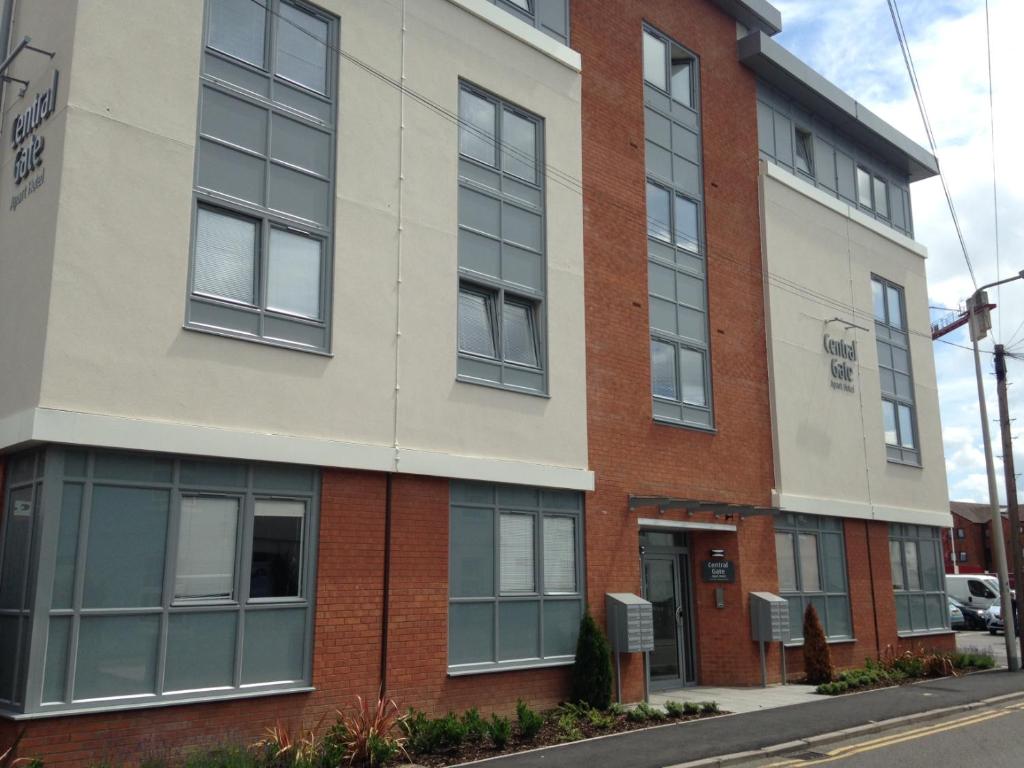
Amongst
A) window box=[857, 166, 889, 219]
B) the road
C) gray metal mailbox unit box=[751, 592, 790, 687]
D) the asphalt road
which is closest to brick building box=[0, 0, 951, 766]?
gray metal mailbox unit box=[751, 592, 790, 687]

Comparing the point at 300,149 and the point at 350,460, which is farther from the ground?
the point at 300,149

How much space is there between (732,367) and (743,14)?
7690mm

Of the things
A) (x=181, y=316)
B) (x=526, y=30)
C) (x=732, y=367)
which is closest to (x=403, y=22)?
(x=526, y=30)

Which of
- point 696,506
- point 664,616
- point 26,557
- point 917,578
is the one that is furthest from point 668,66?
point 26,557

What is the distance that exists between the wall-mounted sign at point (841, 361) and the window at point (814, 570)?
304cm

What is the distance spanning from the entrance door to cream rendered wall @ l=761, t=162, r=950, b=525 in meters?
2.78

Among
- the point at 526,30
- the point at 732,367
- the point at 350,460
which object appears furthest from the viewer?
the point at 732,367

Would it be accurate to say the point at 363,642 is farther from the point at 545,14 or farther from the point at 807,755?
the point at 545,14

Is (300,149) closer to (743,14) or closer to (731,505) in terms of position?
(731,505)

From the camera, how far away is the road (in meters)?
10.9

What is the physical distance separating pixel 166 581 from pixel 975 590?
3658 cm

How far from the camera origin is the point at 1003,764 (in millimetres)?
10586

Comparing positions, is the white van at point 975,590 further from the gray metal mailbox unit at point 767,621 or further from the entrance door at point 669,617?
the entrance door at point 669,617

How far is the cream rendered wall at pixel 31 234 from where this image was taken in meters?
9.91
